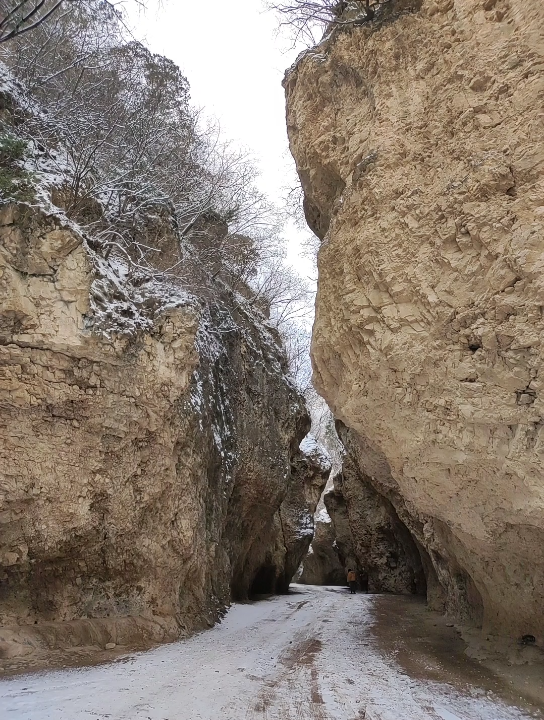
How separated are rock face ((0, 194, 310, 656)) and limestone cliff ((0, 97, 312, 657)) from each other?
0.02 metres

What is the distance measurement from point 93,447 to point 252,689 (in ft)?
13.1

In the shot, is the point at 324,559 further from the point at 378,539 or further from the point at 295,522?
the point at 295,522

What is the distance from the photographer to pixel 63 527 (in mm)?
7301

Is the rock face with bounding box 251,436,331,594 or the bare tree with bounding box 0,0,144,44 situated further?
the rock face with bounding box 251,436,331,594

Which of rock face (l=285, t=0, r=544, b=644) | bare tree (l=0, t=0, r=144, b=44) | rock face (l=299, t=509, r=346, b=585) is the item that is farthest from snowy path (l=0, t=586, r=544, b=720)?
rock face (l=299, t=509, r=346, b=585)

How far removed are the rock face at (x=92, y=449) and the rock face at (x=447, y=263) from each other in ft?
9.48

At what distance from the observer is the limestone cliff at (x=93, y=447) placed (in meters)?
6.94

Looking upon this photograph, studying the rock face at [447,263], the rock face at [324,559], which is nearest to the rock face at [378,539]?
the rock face at [324,559]

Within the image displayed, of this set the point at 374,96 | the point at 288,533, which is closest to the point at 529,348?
the point at 374,96

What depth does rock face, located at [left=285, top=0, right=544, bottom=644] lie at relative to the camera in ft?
18.1

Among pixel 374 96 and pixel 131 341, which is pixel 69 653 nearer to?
pixel 131 341

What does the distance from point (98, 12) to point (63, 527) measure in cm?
1051

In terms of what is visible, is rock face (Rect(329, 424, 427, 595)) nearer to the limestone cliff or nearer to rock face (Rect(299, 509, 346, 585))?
rock face (Rect(299, 509, 346, 585))

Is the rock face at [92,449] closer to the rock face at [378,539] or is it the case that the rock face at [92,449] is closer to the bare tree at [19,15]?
the bare tree at [19,15]
